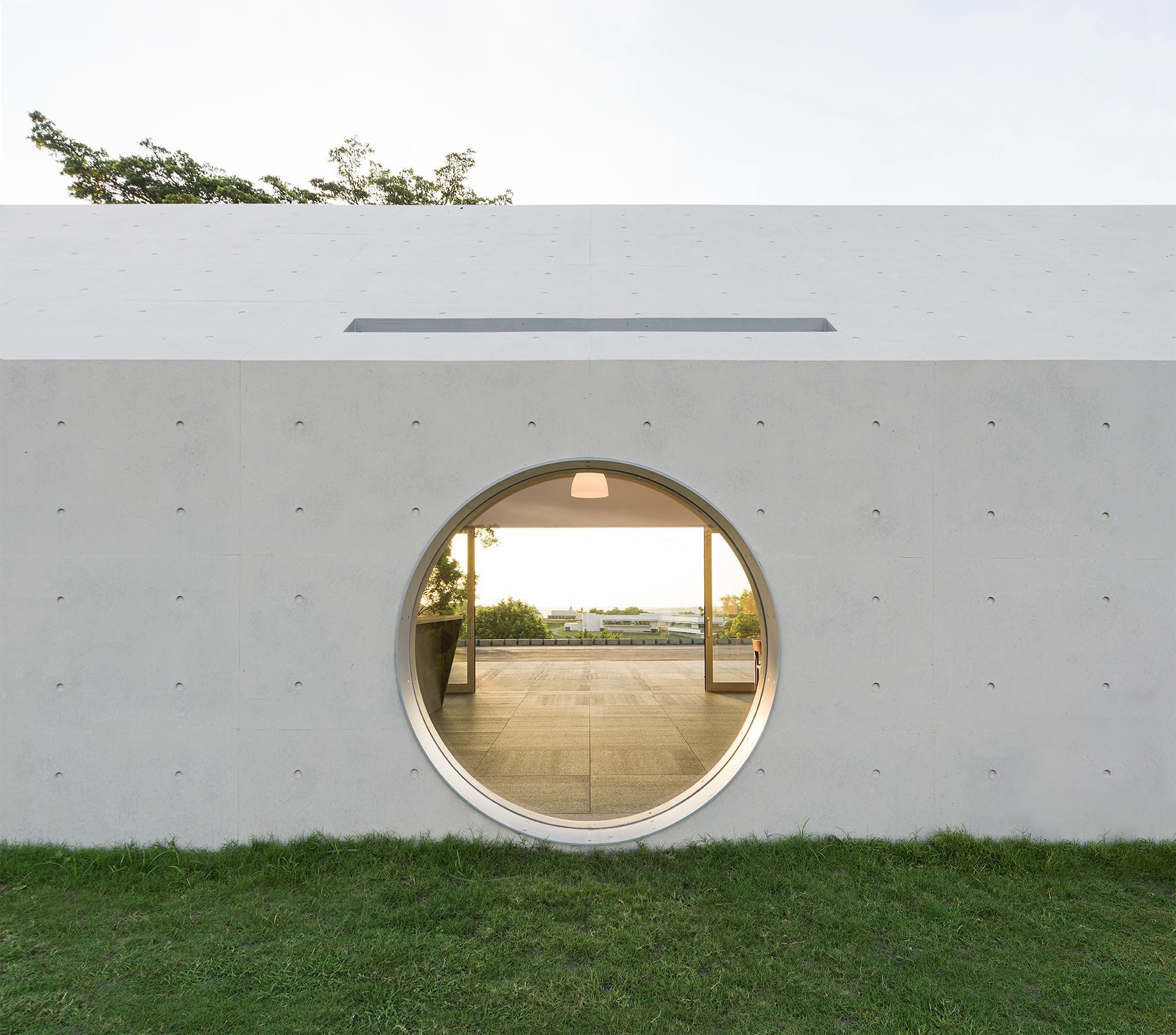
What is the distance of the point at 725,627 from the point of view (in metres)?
8.89

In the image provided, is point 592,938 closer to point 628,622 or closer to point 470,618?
point 470,618

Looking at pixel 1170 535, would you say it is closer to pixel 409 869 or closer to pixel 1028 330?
pixel 1028 330

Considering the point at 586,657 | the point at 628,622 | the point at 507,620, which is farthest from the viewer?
the point at 586,657

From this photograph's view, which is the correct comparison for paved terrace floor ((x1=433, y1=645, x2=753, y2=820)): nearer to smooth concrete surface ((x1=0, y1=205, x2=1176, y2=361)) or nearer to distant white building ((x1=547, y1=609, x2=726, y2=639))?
distant white building ((x1=547, y1=609, x2=726, y2=639))

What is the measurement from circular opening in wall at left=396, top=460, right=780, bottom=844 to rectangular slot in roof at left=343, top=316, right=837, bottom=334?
96cm

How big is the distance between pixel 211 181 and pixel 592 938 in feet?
60.6

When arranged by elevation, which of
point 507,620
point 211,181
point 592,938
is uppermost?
point 211,181

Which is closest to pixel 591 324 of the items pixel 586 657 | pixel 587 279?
pixel 587 279

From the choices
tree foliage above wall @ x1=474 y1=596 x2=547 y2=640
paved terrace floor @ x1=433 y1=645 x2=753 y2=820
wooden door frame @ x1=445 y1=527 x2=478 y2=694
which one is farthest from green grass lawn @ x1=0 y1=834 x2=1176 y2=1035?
tree foliage above wall @ x1=474 y1=596 x2=547 y2=640

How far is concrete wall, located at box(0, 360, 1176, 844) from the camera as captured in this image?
367cm

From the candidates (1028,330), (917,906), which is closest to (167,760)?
(917,906)

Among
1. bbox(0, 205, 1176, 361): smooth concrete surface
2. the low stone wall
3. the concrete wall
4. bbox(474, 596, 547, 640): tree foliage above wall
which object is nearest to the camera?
the concrete wall

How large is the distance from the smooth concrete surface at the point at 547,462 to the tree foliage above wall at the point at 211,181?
12.0 metres

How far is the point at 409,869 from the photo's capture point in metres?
3.41
